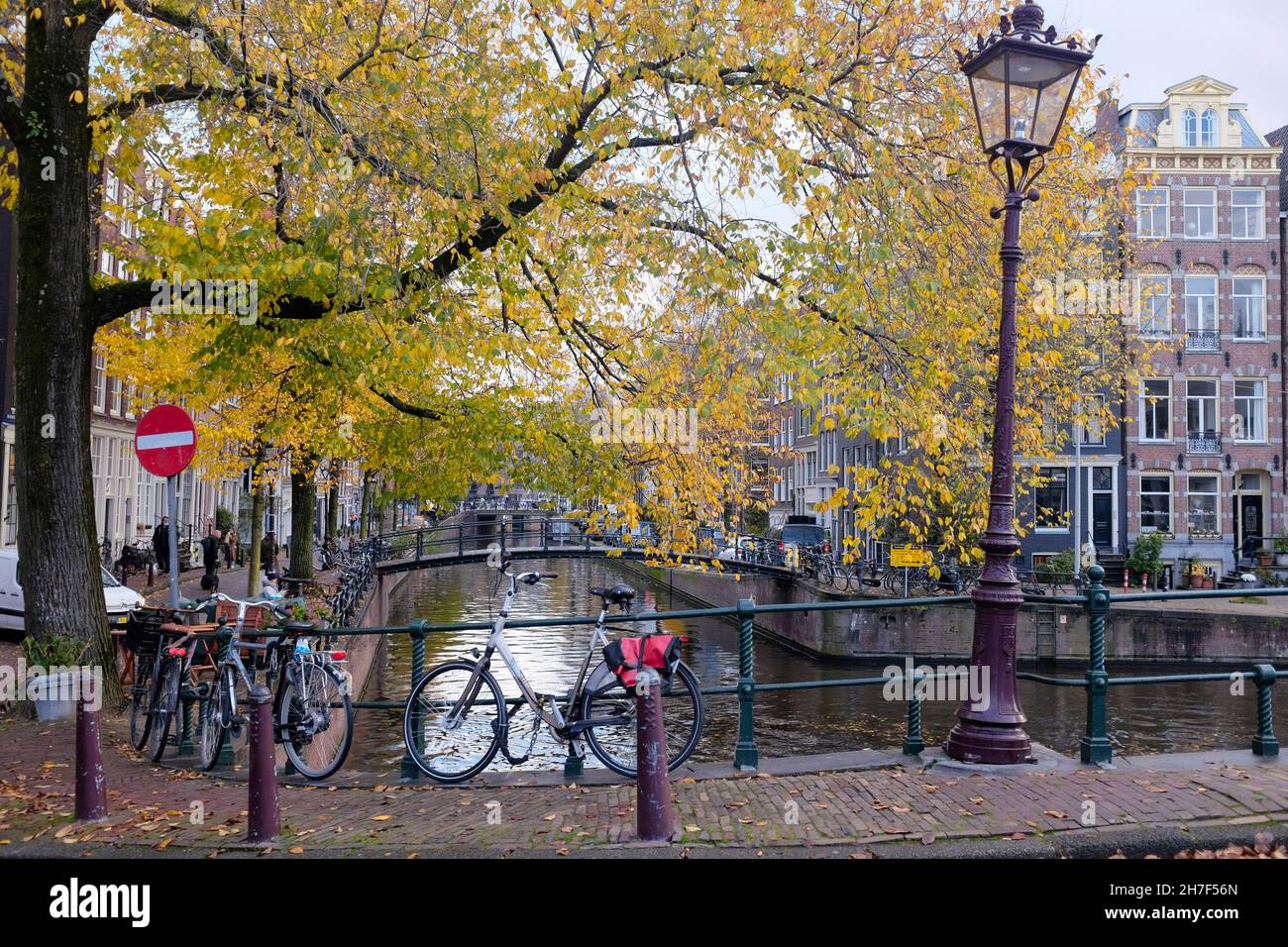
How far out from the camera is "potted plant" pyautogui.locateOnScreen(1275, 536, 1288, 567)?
1304 inches

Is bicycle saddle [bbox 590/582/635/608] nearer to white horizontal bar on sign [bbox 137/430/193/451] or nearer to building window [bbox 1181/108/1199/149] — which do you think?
white horizontal bar on sign [bbox 137/430/193/451]

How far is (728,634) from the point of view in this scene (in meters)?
34.3

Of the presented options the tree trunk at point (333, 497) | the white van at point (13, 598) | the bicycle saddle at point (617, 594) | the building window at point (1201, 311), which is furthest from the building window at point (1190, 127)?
the bicycle saddle at point (617, 594)

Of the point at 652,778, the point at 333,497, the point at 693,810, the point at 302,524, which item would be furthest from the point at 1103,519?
the point at 652,778

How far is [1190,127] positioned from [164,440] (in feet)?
123

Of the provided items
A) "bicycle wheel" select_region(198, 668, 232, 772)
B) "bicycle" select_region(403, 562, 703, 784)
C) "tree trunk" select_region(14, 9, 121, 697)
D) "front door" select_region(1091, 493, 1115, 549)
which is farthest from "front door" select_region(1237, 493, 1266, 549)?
"tree trunk" select_region(14, 9, 121, 697)

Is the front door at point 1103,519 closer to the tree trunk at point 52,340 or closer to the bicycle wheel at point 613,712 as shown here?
the bicycle wheel at point 613,712

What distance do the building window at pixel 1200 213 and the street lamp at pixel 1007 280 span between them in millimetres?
33639

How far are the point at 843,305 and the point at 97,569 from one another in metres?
7.22

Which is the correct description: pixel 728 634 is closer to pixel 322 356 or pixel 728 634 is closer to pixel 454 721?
pixel 322 356

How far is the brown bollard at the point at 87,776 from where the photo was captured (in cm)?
619

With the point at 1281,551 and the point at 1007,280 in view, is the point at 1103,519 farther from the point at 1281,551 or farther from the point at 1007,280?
the point at 1007,280

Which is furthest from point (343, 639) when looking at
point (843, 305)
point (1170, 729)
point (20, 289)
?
point (1170, 729)

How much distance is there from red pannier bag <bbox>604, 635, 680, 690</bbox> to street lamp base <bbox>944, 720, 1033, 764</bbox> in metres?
1.88
